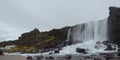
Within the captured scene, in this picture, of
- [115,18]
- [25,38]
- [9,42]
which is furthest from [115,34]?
[9,42]

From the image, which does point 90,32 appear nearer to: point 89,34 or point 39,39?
point 89,34

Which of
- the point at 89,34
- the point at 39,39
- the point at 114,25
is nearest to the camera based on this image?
the point at 114,25

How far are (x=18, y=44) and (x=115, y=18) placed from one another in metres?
38.8

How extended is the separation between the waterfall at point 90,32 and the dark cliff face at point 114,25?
4.67 feet

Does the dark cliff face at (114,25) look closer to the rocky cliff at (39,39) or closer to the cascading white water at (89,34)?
the cascading white water at (89,34)

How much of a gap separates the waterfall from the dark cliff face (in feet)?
4.67

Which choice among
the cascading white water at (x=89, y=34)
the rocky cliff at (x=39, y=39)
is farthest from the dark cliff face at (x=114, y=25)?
the rocky cliff at (x=39, y=39)

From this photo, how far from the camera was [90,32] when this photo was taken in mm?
72250

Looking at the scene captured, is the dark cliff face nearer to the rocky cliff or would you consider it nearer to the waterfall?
the waterfall

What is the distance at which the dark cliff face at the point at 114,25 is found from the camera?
66188 mm

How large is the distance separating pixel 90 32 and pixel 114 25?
6.59 m

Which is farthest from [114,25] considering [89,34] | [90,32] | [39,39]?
[39,39]

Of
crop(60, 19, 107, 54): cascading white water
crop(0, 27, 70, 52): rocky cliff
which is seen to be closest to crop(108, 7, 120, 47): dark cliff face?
crop(60, 19, 107, 54): cascading white water

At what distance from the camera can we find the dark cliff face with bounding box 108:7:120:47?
217 feet
